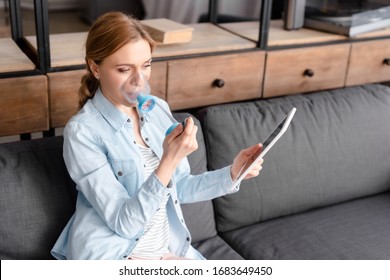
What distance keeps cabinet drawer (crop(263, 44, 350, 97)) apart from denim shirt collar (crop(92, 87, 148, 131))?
0.84 metres

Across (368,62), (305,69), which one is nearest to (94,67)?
(305,69)

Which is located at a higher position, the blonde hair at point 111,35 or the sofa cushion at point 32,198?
the blonde hair at point 111,35

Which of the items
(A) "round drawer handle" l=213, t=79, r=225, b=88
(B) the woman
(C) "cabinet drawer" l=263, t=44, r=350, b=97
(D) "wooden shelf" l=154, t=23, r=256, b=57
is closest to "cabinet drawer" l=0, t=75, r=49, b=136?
(B) the woman

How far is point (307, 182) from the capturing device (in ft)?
6.44

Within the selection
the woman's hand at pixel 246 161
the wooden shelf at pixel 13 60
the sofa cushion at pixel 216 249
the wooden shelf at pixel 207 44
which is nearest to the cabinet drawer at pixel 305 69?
the wooden shelf at pixel 207 44

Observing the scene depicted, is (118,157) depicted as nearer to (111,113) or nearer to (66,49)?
(111,113)

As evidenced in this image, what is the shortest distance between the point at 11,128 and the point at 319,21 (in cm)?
123

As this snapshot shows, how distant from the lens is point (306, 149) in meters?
1.97

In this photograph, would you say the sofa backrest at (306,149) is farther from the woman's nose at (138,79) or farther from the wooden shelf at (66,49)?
the woman's nose at (138,79)

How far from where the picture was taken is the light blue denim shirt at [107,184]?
53.0 inches

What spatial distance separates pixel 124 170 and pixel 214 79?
0.72m

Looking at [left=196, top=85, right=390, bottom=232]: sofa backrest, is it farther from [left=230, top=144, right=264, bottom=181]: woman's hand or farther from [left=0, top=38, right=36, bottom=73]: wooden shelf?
[left=0, top=38, right=36, bottom=73]: wooden shelf

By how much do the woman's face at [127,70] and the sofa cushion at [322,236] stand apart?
0.65 meters

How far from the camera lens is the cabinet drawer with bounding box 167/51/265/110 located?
197 cm
